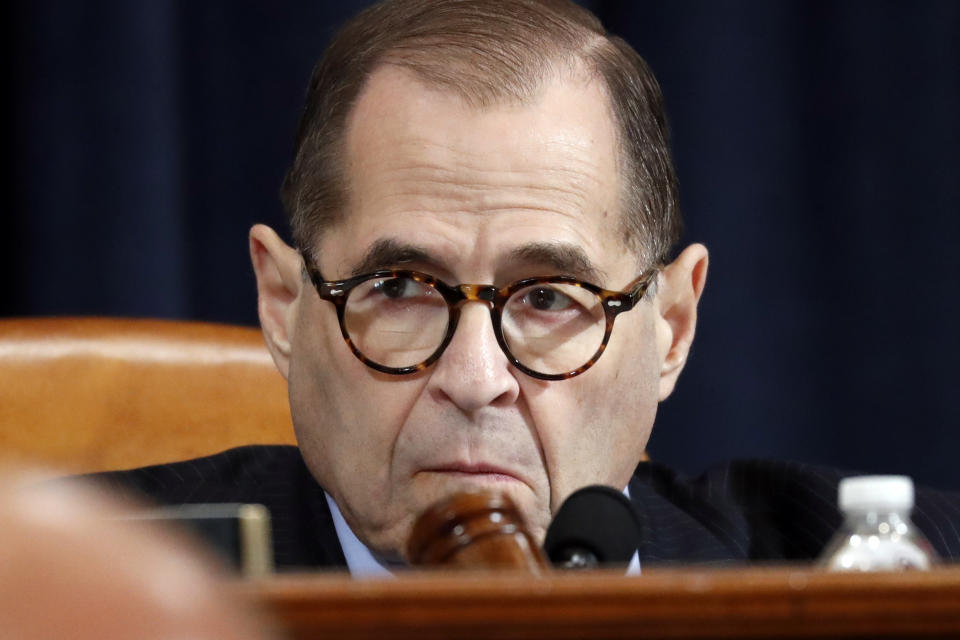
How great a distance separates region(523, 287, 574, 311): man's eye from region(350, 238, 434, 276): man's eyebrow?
0.35 feet

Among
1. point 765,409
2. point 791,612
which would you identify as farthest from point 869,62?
point 791,612

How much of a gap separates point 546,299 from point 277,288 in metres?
0.36

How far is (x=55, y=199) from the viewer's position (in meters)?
2.07

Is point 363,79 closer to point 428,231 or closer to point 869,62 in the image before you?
point 428,231

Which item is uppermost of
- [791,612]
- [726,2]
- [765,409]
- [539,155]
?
[726,2]

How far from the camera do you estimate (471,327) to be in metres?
1.30

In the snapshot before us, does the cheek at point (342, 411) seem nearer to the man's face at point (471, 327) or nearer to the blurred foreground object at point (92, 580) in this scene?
the man's face at point (471, 327)

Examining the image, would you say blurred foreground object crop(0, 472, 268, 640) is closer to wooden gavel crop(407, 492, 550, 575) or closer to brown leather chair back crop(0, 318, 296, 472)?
wooden gavel crop(407, 492, 550, 575)

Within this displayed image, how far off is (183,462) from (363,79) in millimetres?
526

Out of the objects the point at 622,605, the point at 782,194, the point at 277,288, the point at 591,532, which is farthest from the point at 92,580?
the point at 782,194

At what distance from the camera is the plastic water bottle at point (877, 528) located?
0.88 m

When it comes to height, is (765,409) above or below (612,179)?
below

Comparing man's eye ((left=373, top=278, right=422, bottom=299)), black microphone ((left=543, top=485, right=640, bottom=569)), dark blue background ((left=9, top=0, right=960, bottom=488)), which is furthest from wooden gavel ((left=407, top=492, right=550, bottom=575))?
dark blue background ((left=9, top=0, right=960, bottom=488))

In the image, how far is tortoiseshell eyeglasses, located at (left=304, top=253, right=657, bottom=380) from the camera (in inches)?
52.0
